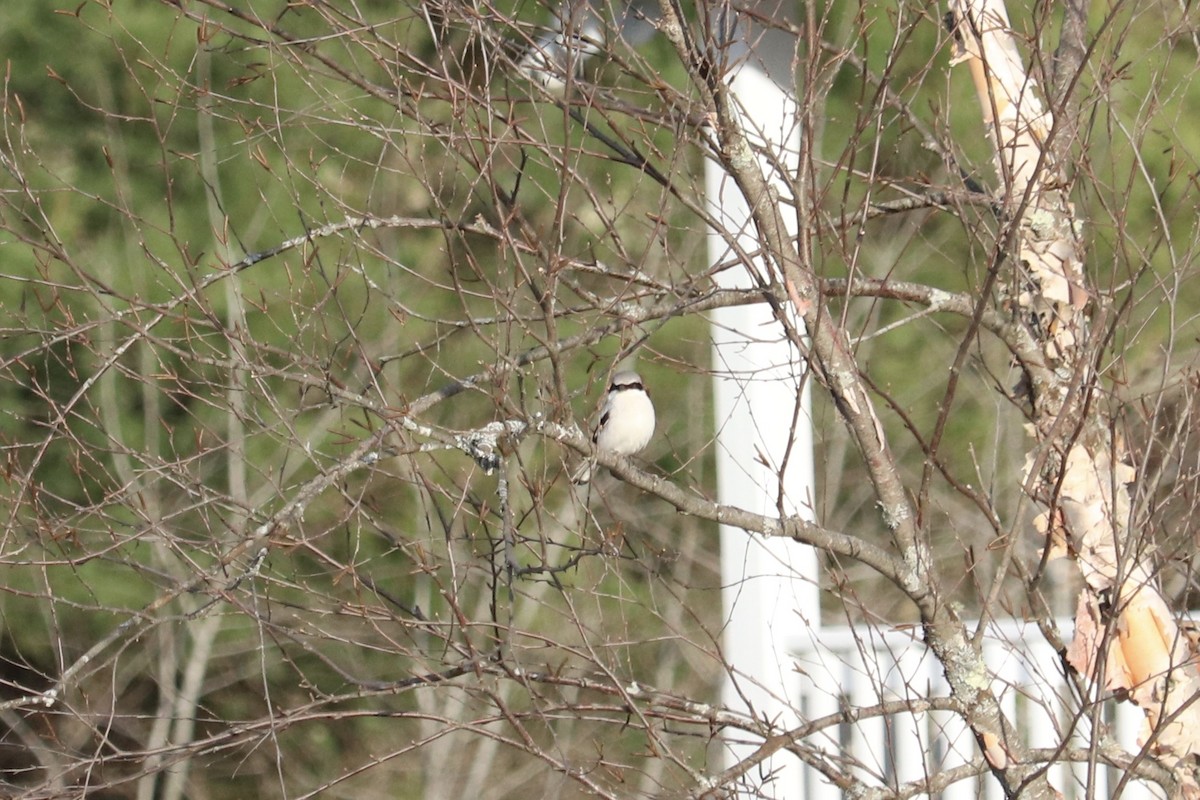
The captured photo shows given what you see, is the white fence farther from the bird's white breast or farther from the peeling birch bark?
the bird's white breast

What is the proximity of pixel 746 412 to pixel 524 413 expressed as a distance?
6.24 ft

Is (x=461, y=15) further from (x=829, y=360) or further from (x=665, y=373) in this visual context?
(x=665, y=373)

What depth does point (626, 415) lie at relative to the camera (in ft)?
18.1

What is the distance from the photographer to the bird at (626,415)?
552cm

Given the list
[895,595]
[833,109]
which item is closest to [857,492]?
[895,595]

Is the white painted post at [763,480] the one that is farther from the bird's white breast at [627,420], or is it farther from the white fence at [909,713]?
the bird's white breast at [627,420]

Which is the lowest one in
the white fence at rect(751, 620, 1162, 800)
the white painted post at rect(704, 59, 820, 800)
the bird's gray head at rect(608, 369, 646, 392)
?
the white fence at rect(751, 620, 1162, 800)

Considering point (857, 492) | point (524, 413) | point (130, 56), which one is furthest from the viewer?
point (857, 492)

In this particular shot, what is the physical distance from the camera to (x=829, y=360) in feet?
9.67

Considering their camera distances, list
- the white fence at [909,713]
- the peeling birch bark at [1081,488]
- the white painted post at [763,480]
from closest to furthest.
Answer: the peeling birch bark at [1081,488], the white fence at [909,713], the white painted post at [763,480]

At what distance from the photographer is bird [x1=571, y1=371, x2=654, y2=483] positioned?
5.52m

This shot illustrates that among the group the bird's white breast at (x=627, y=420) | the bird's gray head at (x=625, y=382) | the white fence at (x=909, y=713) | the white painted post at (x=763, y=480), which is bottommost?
the white fence at (x=909, y=713)

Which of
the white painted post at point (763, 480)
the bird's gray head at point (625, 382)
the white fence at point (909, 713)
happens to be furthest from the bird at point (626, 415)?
the white fence at point (909, 713)

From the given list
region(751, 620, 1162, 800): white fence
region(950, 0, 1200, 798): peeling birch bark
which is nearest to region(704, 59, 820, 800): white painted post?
region(751, 620, 1162, 800): white fence
